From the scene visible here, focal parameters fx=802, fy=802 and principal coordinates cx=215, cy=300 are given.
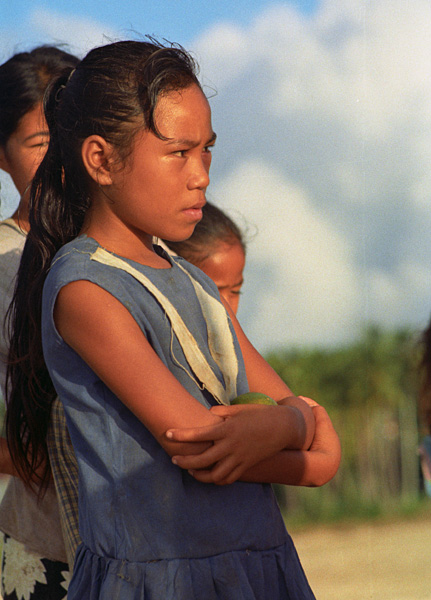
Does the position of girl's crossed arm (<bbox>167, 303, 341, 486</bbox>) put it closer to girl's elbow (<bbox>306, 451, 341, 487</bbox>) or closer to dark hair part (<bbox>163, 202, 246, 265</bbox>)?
girl's elbow (<bbox>306, 451, 341, 487</bbox>)

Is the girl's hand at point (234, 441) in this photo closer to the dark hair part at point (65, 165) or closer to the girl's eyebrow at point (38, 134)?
the dark hair part at point (65, 165)

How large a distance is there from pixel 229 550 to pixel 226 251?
1772 millimetres

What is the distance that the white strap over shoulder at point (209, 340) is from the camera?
1.53m

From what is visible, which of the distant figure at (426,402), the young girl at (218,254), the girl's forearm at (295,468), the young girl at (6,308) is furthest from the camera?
the distant figure at (426,402)

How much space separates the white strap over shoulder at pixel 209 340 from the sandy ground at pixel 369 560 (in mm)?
6455

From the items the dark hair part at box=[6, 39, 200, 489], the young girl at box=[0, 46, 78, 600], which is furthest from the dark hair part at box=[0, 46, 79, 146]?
the dark hair part at box=[6, 39, 200, 489]

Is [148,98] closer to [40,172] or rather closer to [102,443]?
[40,172]

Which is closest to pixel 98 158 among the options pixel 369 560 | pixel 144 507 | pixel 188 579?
pixel 144 507

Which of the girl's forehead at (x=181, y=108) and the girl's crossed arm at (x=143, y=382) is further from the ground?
the girl's forehead at (x=181, y=108)

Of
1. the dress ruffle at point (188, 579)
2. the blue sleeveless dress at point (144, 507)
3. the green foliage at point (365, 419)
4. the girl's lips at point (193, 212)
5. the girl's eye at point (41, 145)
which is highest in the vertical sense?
the girl's eye at point (41, 145)

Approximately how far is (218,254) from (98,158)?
1516mm

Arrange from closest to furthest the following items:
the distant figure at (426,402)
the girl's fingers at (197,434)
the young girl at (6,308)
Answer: the girl's fingers at (197,434), the young girl at (6,308), the distant figure at (426,402)

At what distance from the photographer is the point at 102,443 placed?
146 cm

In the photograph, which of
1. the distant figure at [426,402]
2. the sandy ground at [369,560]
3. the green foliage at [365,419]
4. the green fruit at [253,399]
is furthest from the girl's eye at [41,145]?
the green foliage at [365,419]
